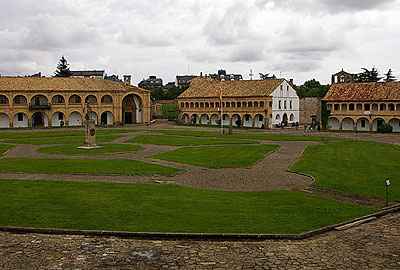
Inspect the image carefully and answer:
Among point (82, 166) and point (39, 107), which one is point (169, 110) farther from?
point (82, 166)

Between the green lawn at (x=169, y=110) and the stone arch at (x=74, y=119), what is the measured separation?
89.0 ft

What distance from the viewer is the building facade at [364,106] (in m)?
63.5

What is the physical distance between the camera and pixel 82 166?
28.6 metres

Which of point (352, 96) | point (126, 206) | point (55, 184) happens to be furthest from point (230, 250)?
point (352, 96)

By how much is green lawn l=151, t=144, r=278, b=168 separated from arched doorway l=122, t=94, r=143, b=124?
46.7m

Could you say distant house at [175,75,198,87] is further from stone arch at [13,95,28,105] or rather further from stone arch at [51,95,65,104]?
stone arch at [13,95,28,105]

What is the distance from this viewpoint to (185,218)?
15344 mm

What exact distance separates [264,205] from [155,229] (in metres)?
5.53

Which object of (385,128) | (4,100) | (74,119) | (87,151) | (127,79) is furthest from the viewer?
(127,79)

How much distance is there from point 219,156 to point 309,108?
54186mm

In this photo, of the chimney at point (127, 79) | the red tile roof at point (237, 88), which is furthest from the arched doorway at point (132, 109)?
the red tile roof at point (237, 88)

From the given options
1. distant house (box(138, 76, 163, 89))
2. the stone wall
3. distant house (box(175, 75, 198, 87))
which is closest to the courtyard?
the stone wall

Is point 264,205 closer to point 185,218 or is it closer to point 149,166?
point 185,218

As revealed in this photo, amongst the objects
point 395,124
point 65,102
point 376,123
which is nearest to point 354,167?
point 395,124
